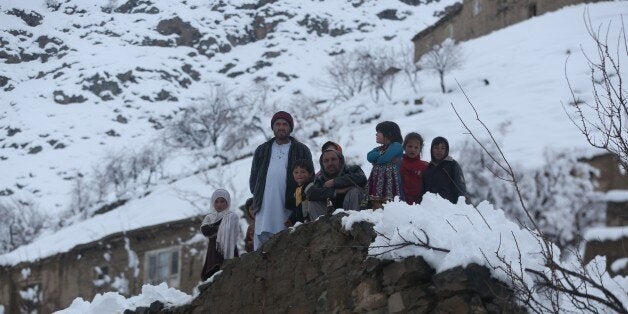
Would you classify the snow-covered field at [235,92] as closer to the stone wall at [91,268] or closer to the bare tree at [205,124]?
the stone wall at [91,268]

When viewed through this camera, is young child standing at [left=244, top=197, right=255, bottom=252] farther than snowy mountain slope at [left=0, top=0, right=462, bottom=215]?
No

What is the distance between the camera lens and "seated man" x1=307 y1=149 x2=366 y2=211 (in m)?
A: 5.47

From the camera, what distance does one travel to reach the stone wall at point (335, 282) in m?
3.79

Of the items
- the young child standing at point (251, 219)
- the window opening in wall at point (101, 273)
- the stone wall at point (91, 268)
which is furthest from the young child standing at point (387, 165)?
the window opening in wall at point (101, 273)

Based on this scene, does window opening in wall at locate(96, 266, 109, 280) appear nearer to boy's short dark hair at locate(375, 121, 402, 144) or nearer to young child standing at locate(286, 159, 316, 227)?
young child standing at locate(286, 159, 316, 227)

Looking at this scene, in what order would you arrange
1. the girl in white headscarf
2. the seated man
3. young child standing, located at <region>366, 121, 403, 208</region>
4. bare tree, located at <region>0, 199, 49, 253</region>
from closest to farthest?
1. the seated man
2. young child standing, located at <region>366, 121, 403, 208</region>
3. the girl in white headscarf
4. bare tree, located at <region>0, 199, 49, 253</region>

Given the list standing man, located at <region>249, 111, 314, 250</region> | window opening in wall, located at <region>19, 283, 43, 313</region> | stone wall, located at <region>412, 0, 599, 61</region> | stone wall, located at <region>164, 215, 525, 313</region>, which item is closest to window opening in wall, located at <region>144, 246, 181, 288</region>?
window opening in wall, located at <region>19, 283, 43, 313</region>

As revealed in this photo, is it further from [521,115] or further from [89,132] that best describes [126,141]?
[521,115]

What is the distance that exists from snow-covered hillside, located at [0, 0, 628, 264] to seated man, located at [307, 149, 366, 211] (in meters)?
9.91

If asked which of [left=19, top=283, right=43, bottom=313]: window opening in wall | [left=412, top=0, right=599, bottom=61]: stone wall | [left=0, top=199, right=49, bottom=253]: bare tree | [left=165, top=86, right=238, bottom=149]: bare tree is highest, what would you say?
[left=412, top=0, right=599, bottom=61]: stone wall

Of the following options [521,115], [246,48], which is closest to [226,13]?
[246,48]

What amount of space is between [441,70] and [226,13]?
94.3 metres

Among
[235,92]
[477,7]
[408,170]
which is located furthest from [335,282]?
[235,92]

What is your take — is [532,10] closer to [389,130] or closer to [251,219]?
[251,219]
